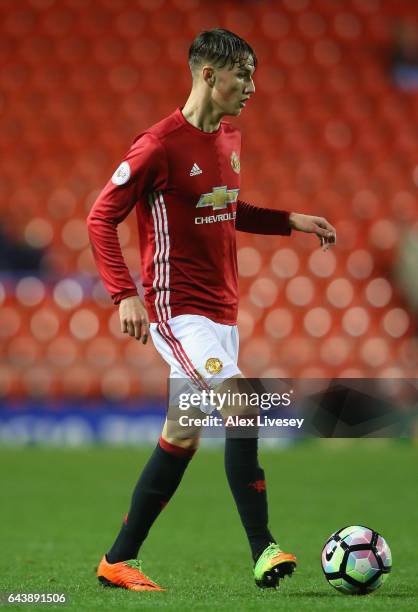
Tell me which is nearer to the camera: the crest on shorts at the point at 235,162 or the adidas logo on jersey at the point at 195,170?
the adidas logo on jersey at the point at 195,170

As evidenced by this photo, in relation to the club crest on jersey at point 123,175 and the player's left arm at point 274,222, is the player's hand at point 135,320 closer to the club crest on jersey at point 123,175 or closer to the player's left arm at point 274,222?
the club crest on jersey at point 123,175

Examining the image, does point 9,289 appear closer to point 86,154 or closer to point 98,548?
point 86,154

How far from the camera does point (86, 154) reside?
37.6 ft

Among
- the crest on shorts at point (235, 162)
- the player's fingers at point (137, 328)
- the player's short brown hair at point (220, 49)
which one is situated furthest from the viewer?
the crest on shorts at point (235, 162)

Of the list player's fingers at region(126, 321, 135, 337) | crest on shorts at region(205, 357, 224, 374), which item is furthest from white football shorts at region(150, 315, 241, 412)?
player's fingers at region(126, 321, 135, 337)

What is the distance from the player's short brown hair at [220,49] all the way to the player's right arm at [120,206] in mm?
300

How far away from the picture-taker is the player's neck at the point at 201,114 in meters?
3.53

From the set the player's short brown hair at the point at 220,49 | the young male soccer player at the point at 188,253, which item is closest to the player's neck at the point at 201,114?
the young male soccer player at the point at 188,253

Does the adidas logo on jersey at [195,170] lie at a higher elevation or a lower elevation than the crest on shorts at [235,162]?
lower

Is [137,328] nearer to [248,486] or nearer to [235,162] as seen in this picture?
[248,486]

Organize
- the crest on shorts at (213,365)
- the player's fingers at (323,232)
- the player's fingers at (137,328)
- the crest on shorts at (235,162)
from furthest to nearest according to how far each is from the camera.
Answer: the player's fingers at (323,232)
the crest on shorts at (235,162)
the crest on shorts at (213,365)
the player's fingers at (137,328)

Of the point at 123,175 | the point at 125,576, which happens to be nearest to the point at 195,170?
the point at 123,175

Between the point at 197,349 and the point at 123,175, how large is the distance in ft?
1.86

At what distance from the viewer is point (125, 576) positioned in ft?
11.4
